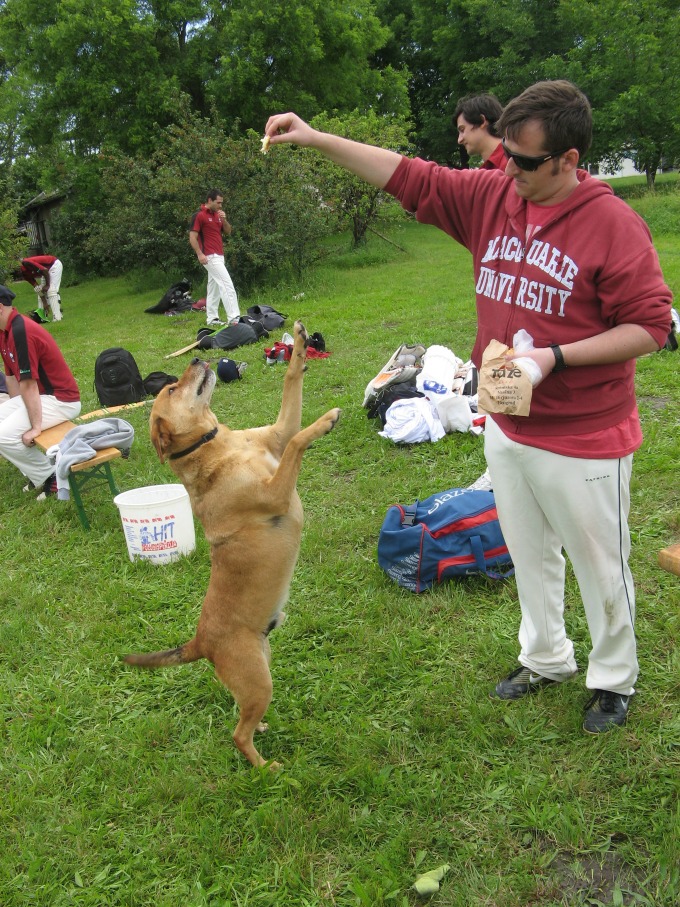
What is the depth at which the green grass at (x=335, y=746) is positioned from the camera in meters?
2.53

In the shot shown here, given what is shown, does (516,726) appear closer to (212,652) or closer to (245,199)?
(212,652)

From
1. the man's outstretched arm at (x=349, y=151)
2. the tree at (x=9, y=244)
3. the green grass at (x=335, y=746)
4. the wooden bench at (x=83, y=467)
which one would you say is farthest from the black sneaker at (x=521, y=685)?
the tree at (x=9, y=244)

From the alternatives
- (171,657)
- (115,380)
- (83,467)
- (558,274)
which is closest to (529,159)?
(558,274)

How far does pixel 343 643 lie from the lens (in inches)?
153

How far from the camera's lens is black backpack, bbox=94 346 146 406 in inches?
346

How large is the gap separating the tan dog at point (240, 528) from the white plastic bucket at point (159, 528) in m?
1.42

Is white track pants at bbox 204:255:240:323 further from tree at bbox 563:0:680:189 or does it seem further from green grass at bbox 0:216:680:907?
tree at bbox 563:0:680:189

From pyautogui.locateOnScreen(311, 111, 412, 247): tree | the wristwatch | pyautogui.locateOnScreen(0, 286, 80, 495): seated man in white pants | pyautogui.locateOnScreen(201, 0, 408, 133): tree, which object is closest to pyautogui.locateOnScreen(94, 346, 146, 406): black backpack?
pyautogui.locateOnScreen(0, 286, 80, 495): seated man in white pants

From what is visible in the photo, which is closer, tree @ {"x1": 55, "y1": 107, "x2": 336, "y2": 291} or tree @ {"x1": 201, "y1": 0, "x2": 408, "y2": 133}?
tree @ {"x1": 55, "y1": 107, "x2": 336, "y2": 291}

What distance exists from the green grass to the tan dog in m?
0.40

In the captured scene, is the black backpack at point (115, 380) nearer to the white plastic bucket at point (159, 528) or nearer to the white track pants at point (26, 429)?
the white track pants at point (26, 429)

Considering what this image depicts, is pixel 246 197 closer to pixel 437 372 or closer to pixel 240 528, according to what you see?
pixel 437 372

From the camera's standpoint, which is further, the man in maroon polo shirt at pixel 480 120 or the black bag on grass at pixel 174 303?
the black bag on grass at pixel 174 303

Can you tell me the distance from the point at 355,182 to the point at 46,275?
845 centimetres
